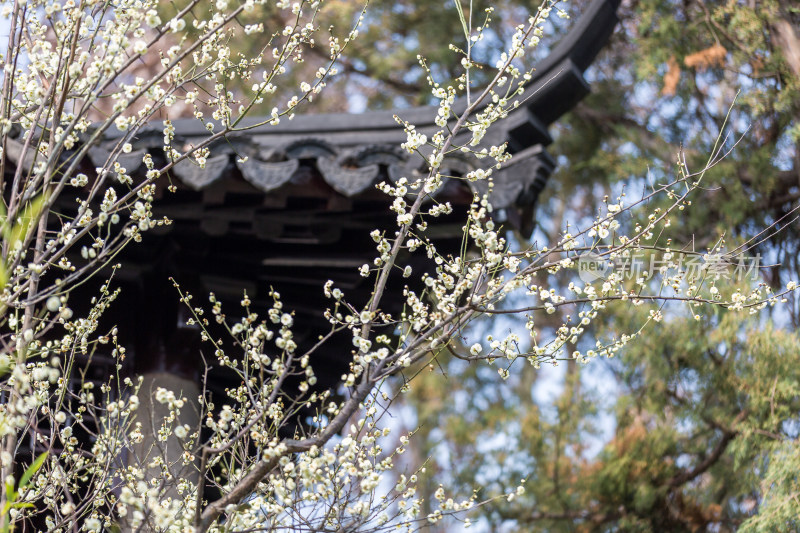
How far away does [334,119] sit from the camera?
2.97 m

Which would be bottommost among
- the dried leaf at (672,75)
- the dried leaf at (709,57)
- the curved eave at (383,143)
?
the curved eave at (383,143)

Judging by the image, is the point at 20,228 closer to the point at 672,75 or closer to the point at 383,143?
the point at 383,143

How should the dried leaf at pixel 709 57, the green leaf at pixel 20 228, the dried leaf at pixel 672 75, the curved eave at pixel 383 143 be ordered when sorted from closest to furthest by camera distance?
the green leaf at pixel 20 228 → the curved eave at pixel 383 143 → the dried leaf at pixel 709 57 → the dried leaf at pixel 672 75

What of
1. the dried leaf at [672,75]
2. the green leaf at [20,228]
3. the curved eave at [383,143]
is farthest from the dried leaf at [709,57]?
the green leaf at [20,228]

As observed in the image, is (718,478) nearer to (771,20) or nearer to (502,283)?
(771,20)

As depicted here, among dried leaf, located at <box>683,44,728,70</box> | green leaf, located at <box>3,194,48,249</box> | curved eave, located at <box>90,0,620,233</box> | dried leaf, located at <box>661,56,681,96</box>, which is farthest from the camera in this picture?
→ dried leaf, located at <box>661,56,681,96</box>

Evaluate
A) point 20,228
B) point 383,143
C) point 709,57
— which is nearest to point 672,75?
point 709,57

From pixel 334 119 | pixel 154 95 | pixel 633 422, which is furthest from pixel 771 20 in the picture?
pixel 154 95

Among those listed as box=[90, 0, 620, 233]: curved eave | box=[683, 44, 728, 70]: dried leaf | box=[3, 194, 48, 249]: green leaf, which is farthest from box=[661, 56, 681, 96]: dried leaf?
box=[3, 194, 48, 249]: green leaf

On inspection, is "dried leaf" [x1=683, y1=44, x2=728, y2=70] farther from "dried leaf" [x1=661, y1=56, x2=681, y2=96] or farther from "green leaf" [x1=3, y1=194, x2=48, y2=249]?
"green leaf" [x1=3, y1=194, x2=48, y2=249]

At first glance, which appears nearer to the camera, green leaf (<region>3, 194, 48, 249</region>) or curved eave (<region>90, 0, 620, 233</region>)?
green leaf (<region>3, 194, 48, 249</region>)

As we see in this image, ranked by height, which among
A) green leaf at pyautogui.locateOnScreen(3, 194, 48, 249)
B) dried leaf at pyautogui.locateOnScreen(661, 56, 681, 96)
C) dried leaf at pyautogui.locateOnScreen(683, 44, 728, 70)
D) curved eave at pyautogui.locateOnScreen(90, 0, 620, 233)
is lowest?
green leaf at pyautogui.locateOnScreen(3, 194, 48, 249)

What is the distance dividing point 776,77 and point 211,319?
372 centimetres

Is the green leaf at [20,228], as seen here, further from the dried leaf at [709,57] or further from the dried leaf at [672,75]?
the dried leaf at [672,75]
